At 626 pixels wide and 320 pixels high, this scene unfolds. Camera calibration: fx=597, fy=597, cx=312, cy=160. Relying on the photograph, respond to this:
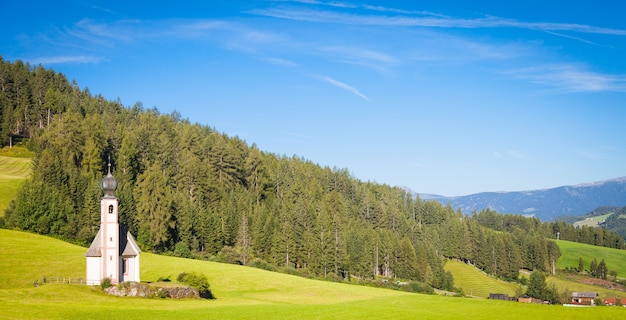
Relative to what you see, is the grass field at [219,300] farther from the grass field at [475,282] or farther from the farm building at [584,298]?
the grass field at [475,282]

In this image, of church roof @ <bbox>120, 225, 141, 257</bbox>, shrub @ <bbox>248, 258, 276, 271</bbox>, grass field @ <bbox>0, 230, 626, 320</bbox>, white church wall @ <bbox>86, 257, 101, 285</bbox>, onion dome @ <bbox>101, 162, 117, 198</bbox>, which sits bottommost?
shrub @ <bbox>248, 258, 276, 271</bbox>

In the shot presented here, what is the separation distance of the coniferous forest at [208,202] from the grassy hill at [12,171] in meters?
4.20

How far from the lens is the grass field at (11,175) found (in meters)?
105

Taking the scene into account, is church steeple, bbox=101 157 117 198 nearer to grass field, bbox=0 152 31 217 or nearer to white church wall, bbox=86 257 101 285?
white church wall, bbox=86 257 101 285

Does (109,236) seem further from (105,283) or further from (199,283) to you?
(199,283)

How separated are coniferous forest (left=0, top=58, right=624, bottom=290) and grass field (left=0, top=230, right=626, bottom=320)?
15.2 meters

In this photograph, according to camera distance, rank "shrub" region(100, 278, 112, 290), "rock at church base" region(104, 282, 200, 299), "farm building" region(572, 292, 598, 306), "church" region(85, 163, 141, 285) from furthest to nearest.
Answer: "farm building" region(572, 292, 598, 306), "church" region(85, 163, 141, 285), "shrub" region(100, 278, 112, 290), "rock at church base" region(104, 282, 200, 299)

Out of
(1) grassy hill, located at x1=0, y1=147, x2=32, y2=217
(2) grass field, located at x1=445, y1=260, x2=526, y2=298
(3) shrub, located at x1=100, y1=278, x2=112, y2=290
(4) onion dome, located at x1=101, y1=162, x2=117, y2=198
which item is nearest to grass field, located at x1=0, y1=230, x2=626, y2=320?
(3) shrub, located at x1=100, y1=278, x2=112, y2=290

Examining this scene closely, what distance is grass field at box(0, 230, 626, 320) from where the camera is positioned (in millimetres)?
50500

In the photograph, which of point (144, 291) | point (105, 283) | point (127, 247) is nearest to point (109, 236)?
point (127, 247)

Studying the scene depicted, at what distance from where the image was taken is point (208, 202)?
129000 mm

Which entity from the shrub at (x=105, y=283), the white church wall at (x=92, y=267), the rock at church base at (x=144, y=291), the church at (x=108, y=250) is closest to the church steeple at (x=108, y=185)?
the church at (x=108, y=250)

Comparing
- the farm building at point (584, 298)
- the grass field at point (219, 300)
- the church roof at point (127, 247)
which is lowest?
the farm building at point (584, 298)

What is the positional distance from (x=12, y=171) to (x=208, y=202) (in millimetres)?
41899
